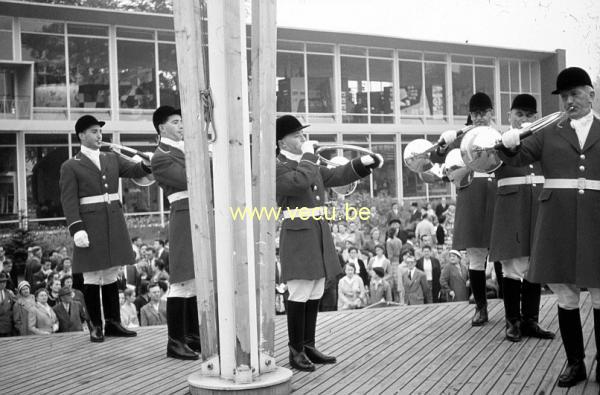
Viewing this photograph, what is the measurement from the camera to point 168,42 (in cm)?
2523

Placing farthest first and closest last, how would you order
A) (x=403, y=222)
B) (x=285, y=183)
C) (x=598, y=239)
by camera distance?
(x=403, y=222) → (x=285, y=183) → (x=598, y=239)

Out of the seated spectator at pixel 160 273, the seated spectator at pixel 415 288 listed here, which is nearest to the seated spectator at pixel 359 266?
the seated spectator at pixel 415 288

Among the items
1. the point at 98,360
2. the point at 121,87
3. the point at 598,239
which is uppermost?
the point at 121,87

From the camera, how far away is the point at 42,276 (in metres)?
13.3

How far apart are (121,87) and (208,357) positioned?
2049 centimetres

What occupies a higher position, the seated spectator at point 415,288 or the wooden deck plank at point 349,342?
the wooden deck plank at point 349,342

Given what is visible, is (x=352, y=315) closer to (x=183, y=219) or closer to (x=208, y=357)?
(x=183, y=219)

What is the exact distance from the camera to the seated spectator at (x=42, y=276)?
12383 millimetres

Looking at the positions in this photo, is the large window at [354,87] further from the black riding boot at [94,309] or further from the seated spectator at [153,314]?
the black riding boot at [94,309]

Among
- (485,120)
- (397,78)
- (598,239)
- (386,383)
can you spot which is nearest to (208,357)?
(386,383)

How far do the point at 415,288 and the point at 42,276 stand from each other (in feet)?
20.7

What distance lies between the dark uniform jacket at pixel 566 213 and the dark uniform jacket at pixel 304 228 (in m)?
1.50

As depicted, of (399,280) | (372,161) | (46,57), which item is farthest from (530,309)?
(46,57)

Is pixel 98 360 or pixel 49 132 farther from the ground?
pixel 49 132
